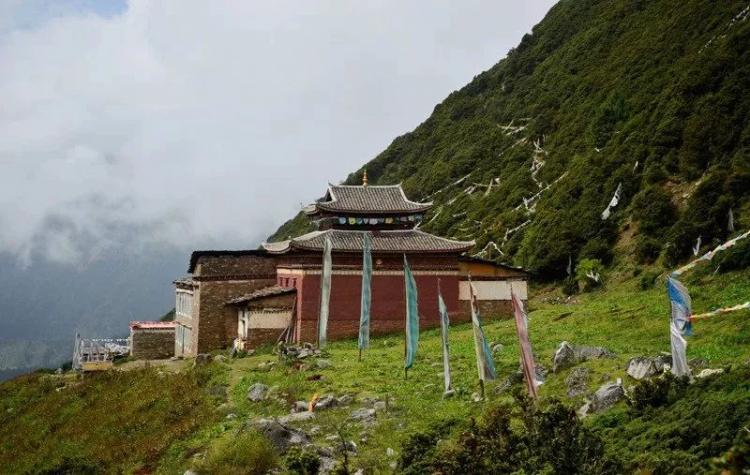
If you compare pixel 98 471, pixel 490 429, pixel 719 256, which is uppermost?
pixel 719 256

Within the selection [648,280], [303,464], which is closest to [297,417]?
[303,464]

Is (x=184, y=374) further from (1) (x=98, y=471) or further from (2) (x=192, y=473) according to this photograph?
(2) (x=192, y=473)

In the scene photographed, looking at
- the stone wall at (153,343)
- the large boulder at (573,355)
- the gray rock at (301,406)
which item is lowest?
the stone wall at (153,343)

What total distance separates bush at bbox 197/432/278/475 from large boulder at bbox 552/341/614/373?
26.2 feet

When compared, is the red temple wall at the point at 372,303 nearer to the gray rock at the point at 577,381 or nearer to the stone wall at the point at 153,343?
the stone wall at the point at 153,343

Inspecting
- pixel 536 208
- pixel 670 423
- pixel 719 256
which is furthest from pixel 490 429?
pixel 536 208

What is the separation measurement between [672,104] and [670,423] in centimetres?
4436

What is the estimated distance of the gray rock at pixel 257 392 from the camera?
23578 millimetres

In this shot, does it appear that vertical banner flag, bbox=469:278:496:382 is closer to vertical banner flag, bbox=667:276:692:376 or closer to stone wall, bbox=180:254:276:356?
vertical banner flag, bbox=667:276:692:376

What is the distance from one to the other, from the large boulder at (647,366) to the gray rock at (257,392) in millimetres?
12376

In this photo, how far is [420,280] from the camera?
38812mm

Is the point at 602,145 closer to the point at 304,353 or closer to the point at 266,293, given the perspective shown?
the point at 266,293

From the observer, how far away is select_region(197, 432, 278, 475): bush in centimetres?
1571

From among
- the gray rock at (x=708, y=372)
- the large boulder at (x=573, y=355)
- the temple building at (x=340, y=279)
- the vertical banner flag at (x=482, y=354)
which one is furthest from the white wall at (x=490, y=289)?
the gray rock at (x=708, y=372)
